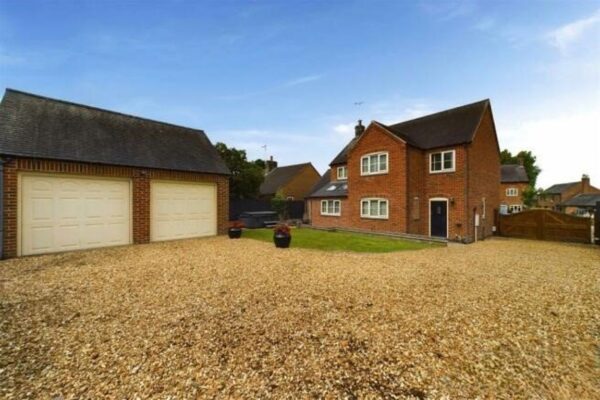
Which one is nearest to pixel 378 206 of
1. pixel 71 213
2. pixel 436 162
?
pixel 436 162

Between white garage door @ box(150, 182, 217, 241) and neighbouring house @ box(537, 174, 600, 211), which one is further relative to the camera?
neighbouring house @ box(537, 174, 600, 211)

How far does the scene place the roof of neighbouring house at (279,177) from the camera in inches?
1319

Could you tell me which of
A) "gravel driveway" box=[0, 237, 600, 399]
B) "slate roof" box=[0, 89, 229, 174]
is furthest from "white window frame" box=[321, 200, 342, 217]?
"gravel driveway" box=[0, 237, 600, 399]

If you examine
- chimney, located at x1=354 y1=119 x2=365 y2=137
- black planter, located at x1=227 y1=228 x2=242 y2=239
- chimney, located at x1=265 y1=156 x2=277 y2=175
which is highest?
chimney, located at x1=354 y1=119 x2=365 y2=137

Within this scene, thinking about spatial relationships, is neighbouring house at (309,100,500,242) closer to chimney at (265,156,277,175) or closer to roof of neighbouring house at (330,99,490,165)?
roof of neighbouring house at (330,99,490,165)

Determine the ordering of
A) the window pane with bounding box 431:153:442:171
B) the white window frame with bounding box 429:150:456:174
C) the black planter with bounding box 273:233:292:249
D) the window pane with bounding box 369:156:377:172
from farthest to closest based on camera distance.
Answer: the window pane with bounding box 369:156:377:172, the window pane with bounding box 431:153:442:171, the white window frame with bounding box 429:150:456:174, the black planter with bounding box 273:233:292:249

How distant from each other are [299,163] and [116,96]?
24.2 m

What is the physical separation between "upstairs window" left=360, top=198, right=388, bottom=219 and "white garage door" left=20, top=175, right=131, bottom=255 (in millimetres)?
13495

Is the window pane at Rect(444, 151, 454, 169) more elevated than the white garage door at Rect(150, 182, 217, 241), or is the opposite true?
the window pane at Rect(444, 151, 454, 169)

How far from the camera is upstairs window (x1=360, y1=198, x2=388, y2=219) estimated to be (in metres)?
16.0

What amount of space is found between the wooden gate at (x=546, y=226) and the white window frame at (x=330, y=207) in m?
10.7

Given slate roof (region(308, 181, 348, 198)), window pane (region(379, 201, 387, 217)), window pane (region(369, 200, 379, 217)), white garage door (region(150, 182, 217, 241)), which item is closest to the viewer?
white garage door (region(150, 182, 217, 241))

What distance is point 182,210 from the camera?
12578 millimetres

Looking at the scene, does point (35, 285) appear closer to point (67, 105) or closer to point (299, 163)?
point (67, 105)
